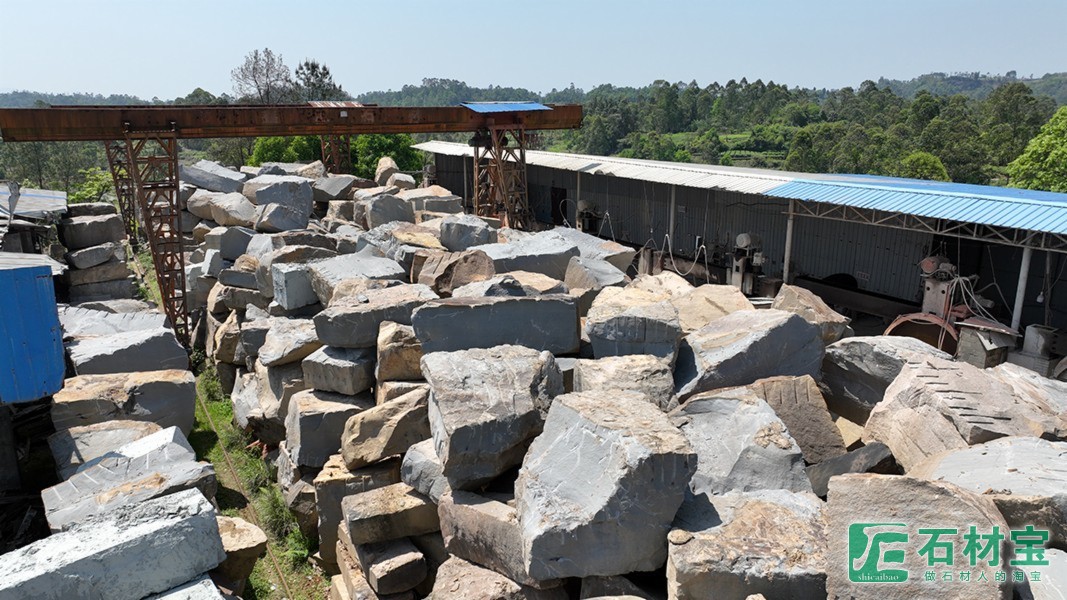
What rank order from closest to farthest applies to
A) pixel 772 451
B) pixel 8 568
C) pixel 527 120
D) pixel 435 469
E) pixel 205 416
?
pixel 8 568
pixel 772 451
pixel 435 469
pixel 205 416
pixel 527 120

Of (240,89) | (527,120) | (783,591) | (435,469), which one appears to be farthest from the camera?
(240,89)

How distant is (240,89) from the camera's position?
147 feet

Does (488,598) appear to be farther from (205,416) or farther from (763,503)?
(205,416)

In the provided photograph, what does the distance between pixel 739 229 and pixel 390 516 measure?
11417 mm

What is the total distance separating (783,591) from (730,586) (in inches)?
11.0

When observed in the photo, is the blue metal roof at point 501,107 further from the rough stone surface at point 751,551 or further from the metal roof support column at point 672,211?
the rough stone surface at point 751,551

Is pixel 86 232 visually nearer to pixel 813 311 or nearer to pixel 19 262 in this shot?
pixel 19 262

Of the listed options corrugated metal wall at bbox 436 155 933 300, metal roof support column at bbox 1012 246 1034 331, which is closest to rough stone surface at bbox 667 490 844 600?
metal roof support column at bbox 1012 246 1034 331

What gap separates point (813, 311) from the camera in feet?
23.2

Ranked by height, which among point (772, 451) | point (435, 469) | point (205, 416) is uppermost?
point (772, 451)

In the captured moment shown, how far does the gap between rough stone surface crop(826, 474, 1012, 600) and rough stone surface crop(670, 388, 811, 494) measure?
3.07ft

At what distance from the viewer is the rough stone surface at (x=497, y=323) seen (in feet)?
20.7

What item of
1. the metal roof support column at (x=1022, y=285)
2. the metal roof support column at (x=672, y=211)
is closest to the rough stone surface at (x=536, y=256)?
the metal roof support column at (x=1022, y=285)

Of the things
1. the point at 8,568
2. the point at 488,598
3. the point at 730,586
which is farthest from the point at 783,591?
the point at 8,568
